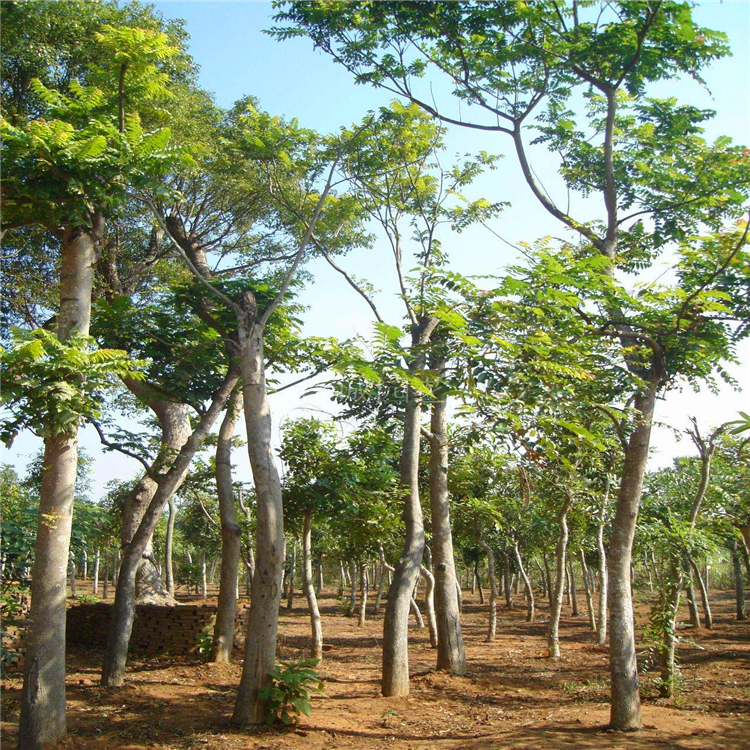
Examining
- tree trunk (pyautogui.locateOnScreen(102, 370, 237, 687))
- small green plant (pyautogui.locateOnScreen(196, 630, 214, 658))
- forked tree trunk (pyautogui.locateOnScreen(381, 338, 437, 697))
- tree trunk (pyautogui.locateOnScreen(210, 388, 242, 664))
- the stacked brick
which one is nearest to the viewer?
forked tree trunk (pyautogui.locateOnScreen(381, 338, 437, 697))

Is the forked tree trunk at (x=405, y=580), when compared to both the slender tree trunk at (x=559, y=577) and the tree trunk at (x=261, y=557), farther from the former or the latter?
the slender tree trunk at (x=559, y=577)

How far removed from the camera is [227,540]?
10734 millimetres

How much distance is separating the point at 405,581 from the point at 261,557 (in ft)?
9.44

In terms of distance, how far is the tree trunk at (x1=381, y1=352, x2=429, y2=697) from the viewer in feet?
29.3

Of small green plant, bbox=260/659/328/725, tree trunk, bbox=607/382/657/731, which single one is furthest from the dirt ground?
tree trunk, bbox=607/382/657/731

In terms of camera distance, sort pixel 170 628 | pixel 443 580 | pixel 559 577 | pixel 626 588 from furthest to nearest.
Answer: pixel 559 577, pixel 170 628, pixel 443 580, pixel 626 588

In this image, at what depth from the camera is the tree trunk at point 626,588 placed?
6.77 metres

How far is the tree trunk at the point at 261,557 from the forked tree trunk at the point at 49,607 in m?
1.82

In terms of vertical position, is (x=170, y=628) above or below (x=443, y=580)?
below

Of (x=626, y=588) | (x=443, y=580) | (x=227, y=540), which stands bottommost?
(x=443, y=580)

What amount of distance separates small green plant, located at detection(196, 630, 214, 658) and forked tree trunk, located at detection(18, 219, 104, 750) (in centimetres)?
546

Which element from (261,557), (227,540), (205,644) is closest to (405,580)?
(261,557)

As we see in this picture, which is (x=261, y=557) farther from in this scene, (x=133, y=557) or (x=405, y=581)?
(x=133, y=557)

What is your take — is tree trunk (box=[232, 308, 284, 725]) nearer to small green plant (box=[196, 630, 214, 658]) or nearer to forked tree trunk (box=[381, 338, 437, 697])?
forked tree trunk (box=[381, 338, 437, 697])
